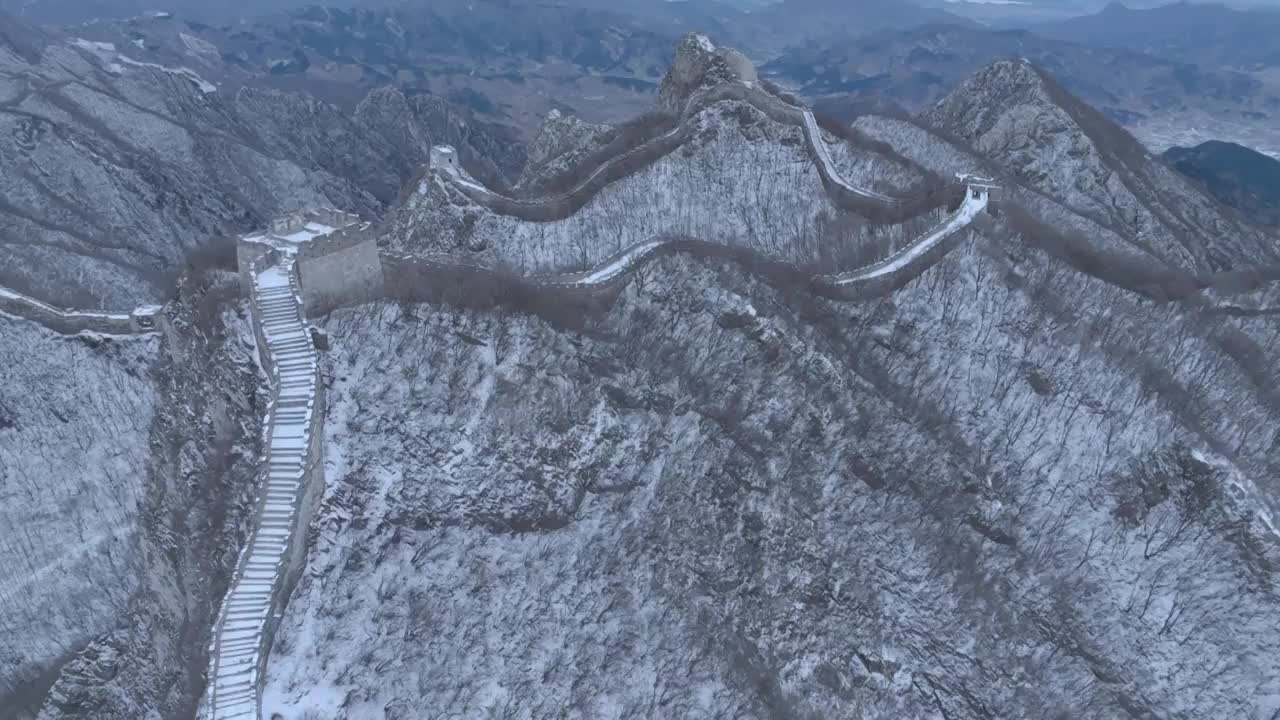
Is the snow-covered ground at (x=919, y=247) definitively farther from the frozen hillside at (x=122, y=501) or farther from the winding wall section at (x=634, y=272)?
the frozen hillside at (x=122, y=501)

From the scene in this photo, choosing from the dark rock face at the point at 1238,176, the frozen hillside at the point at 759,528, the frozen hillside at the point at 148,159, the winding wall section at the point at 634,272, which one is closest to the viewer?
the frozen hillside at the point at 759,528

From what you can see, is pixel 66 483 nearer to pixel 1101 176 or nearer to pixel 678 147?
pixel 678 147

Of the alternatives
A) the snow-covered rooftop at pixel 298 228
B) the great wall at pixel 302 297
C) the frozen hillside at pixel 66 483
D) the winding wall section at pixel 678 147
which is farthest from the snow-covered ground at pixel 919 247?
the frozen hillside at pixel 66 483

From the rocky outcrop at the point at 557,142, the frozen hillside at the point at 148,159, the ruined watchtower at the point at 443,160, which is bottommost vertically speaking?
the frozen hillside at the point at 148,159

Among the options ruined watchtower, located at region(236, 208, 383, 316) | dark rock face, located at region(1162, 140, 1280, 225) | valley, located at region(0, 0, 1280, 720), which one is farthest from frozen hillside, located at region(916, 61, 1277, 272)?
ruined watchtower, located at region(236, 208, 383, 316)

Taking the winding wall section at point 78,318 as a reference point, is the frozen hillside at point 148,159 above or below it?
below

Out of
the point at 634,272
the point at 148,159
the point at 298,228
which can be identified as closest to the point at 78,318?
the point at 298,228

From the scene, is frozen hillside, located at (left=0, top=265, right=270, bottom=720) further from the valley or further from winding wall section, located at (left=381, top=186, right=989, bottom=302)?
winding wall section, located at (left=381, top=186, right=989, bottom=302)
